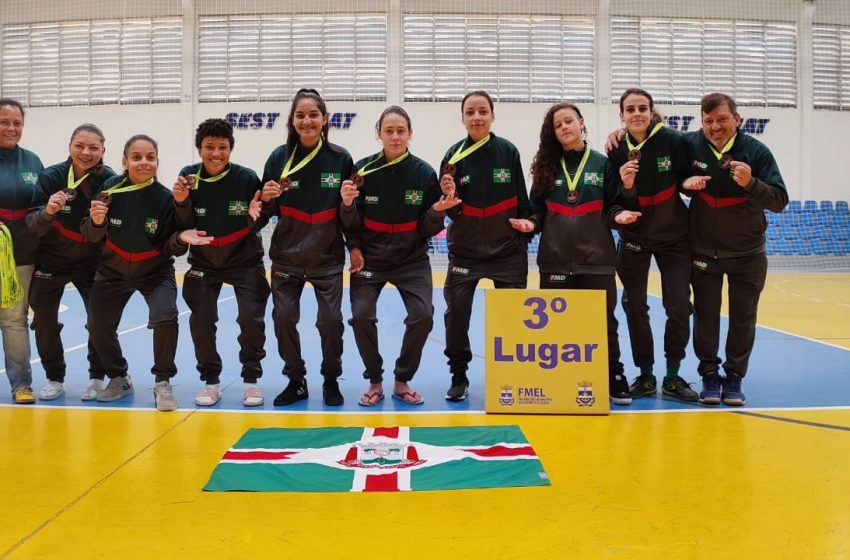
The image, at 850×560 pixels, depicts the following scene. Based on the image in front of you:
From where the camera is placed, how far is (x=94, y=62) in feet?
60.2

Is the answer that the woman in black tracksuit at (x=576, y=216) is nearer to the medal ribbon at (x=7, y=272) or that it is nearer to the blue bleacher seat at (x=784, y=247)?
the medal ribbon at (x=7, y=272)

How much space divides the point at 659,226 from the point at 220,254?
301cm

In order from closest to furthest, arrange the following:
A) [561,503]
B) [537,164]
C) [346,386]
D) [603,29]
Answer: [561,503] → [537,164] → [346,386] → [603,29]

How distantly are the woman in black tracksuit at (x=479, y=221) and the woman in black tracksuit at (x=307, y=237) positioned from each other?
2.48ft

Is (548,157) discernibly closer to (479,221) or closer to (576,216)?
(576,216)

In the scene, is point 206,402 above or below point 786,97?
below

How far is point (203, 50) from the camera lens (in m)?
18.1

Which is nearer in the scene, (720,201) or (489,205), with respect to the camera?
(720,201)

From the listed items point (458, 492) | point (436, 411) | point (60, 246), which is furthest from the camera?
point (60, 246)

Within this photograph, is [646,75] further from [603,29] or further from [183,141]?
[183,141]

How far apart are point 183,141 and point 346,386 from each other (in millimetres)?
15248

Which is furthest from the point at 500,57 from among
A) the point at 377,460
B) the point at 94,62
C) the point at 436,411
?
the point at 377,460

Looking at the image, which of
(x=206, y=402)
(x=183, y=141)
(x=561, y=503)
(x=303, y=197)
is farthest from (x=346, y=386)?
(x=183, y=141)

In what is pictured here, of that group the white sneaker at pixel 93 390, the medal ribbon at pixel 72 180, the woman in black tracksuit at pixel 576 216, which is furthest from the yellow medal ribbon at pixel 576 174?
the white sneaker at pixel 93 390
